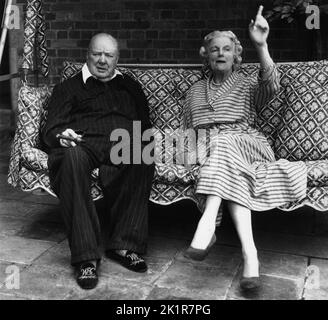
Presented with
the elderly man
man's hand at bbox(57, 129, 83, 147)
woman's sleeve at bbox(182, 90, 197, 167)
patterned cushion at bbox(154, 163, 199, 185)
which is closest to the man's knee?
the elderly man

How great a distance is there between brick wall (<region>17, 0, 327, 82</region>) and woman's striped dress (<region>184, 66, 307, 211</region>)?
5.76 feet

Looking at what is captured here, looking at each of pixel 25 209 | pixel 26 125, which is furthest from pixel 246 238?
pixel 25 209

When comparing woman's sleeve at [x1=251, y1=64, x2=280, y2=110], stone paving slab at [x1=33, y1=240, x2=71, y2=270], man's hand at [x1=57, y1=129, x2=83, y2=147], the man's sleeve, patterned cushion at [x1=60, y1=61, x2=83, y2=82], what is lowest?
stone paving slab at [x1=33, y1=240, x2=71, y2=270]

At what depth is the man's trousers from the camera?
2668 millimetres

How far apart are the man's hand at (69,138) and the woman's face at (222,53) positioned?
0.90 m

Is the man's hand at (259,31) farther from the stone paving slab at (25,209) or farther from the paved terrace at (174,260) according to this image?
the stone paving slab at (25,209)

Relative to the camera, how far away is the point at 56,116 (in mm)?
3127

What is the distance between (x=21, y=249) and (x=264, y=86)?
5.51 feet

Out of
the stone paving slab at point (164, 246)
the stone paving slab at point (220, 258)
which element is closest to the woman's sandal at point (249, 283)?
the stone paving slab at point (220, 258)

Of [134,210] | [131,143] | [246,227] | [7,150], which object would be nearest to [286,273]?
[246,227]

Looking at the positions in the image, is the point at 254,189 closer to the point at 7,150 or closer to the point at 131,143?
the point at 131,143

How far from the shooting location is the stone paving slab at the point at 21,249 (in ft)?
9.48

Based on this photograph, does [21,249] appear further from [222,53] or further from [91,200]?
[222,53]

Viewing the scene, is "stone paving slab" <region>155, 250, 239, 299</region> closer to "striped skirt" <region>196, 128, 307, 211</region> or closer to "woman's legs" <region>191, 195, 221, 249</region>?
"woman's legs" <region>191, 195, 221, 249</region>
